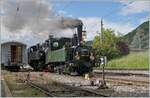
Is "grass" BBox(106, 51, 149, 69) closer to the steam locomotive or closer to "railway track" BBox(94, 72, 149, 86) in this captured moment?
the steam locomotive

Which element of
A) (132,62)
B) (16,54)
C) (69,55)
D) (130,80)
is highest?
(16,54)

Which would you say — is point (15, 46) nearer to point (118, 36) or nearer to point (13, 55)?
point (13, 55)

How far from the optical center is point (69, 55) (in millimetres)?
30578

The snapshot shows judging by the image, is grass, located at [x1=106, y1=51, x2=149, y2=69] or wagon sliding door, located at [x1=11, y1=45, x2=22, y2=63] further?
grass, located at [x1=106, y1=51, x2=149, y2=69]

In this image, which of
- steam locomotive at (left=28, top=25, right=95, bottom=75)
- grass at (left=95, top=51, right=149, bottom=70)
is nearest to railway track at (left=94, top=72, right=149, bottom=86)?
steam locomotive at (left=28, top=25, right=95, bottom=75)

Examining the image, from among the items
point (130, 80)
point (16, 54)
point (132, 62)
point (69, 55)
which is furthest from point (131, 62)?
point (130, 80)

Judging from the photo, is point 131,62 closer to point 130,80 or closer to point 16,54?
point 16,54

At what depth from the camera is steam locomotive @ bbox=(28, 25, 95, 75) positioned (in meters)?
29.5

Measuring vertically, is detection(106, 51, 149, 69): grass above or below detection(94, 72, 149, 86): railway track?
above

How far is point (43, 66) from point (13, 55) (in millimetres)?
4633

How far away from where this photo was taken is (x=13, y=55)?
126 ft

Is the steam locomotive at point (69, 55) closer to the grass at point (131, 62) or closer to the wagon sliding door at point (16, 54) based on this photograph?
the wagon sliding door at point (16, 54)

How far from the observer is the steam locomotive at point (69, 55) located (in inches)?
1163

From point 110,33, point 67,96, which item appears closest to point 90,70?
point 67,96
